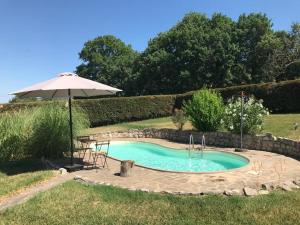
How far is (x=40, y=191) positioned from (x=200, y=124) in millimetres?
10861

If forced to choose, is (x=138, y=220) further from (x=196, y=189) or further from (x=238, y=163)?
(x=238, y=163)

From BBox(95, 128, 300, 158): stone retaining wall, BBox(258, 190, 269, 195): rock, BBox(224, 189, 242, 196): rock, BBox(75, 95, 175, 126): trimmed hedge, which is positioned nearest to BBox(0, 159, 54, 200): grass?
BBox(224, 189, 242, 196): rock

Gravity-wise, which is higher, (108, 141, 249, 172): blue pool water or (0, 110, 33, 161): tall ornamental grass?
(0, 110, 33, 161): tall ornamental grass

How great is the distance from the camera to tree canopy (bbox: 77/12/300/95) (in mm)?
39469

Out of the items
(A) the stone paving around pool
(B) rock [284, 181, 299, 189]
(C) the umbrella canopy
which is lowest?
(A) the stone paving around pool

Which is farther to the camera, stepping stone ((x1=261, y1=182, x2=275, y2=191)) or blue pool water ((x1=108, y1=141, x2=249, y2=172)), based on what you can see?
blue pool water ((x1=108, y1=141, x2=249, y2=172))

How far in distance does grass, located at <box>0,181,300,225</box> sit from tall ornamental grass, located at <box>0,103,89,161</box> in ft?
18.4

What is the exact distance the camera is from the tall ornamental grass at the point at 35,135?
12.9 m

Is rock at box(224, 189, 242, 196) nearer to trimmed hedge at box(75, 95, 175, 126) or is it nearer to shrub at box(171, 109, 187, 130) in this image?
shrub at box(171, 109, 187, 130)

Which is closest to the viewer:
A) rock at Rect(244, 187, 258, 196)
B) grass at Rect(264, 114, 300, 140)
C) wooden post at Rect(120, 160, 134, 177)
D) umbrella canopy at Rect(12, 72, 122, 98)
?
rock at Rect(244, 187, 258, 196)

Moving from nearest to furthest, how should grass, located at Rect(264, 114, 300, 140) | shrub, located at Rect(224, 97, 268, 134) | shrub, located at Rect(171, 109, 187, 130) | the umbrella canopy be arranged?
the umbrella canopy → grass, located at Rect(264, 114, 300, 140) → shrub, located at Rect(224, 97, 268, 134) → shrub, located at Rect(171, 109, 187, 130)

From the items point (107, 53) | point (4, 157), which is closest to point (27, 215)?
point (4, 157)

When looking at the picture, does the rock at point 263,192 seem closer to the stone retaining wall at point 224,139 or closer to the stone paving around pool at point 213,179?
the stone paving around pool at point 213,179

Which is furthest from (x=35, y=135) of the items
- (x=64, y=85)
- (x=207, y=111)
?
A: (x=207, y=111)
